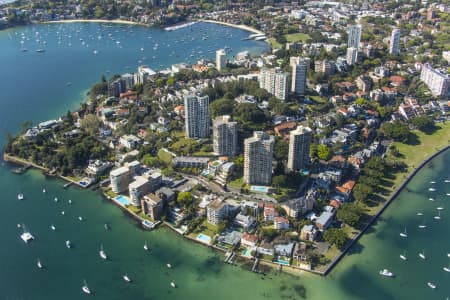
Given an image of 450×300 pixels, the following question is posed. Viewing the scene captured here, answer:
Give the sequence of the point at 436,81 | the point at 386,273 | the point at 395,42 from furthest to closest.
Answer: the point at 395,42, the point at 436,81, the point at 386,273

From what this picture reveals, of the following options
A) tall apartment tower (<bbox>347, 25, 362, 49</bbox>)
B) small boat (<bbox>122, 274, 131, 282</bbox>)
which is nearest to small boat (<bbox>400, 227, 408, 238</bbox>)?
small boat (<bbox>122, 274, 131, 282</bbox>)

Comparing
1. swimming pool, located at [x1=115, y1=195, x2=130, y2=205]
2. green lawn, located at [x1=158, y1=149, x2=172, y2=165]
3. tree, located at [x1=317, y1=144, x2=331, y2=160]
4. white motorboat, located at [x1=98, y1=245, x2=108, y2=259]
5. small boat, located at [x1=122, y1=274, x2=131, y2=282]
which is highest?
tree, located at [x1=317, y1=144, x2=331, y2=160]

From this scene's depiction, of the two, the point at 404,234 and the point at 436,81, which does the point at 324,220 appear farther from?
the point at 436,81

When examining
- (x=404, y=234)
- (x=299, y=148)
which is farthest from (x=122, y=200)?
(x=404, y=234)

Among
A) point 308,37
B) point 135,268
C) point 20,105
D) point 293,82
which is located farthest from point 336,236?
point 308,37

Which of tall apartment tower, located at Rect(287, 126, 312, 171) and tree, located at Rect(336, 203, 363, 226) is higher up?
tall apartment tower, located at Rect(287, 126, 312, 171)

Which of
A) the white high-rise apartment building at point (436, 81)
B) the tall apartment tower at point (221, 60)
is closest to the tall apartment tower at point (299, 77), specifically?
the tall apartment tower at point (221, 60)

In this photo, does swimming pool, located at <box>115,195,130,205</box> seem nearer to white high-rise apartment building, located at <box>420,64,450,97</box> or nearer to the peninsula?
the peninsula

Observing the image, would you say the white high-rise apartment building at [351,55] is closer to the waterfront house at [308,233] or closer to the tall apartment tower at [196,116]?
the tall apartment tower at [196,116]
